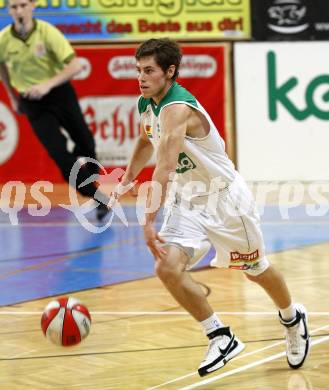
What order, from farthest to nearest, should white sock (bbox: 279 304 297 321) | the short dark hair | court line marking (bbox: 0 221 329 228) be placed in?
court line marking (bbox: 0 221 329 228)
white sock (bbox: 279 304 297 321)
the short dark hair

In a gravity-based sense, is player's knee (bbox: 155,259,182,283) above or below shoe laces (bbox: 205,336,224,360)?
above

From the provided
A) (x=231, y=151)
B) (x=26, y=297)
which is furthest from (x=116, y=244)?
(x=231, y=151)

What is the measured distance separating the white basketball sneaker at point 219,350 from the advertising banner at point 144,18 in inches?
398

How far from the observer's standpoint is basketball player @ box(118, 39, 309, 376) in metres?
5.96

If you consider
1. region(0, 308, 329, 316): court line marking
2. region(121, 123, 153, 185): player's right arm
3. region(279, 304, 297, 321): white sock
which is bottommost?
region(0, 308, 329, 316): court line marking

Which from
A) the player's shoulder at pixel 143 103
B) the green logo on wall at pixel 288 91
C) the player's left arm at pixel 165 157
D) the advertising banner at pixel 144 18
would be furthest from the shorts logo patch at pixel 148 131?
the advertising banner at pixel 144 18

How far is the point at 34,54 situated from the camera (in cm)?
1348

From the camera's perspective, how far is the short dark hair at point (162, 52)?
19.9ft

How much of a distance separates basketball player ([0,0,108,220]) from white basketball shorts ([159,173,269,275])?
261 inches

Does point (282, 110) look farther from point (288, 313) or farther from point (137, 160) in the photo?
point (288, 313)

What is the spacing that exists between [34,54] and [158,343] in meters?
7.33

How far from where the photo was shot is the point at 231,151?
15.8 metres

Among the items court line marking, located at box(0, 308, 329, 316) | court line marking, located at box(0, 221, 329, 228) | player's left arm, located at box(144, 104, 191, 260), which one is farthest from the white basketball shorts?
court line marking, located at box(0, 221, 329, 228)

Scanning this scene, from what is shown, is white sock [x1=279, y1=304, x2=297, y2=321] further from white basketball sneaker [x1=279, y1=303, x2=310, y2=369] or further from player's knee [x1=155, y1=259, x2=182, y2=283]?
player's knee [x1=155, y1=259, x2=182, y2=283]
